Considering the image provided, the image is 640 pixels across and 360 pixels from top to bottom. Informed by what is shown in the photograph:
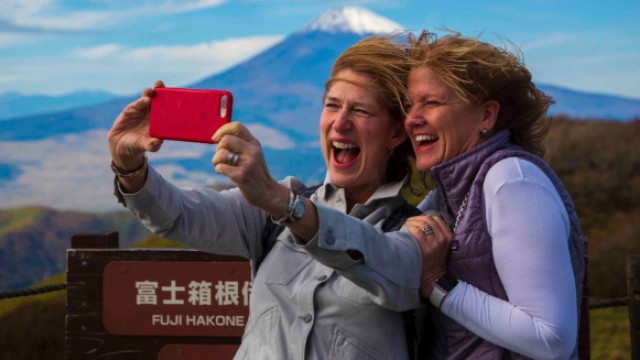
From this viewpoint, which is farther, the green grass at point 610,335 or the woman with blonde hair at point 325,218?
the green grass at point 610,335

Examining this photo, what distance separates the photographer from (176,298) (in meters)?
3.47

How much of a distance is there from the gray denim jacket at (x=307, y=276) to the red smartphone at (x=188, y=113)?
0.22 metres

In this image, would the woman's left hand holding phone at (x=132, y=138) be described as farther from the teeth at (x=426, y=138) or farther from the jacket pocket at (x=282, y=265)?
the teeth at (x=426, y=138)

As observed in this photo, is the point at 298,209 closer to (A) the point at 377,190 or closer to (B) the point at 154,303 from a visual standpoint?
(A) the point at 377,190

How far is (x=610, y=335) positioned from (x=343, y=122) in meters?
5.13

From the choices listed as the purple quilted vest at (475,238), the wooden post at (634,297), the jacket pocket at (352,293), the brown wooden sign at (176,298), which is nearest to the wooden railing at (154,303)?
the brown wooden sign at (176,298)

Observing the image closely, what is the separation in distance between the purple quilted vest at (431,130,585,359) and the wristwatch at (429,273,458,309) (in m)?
0.05

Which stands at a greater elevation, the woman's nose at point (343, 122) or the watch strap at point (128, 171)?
the woman's nose at point (343, 122)

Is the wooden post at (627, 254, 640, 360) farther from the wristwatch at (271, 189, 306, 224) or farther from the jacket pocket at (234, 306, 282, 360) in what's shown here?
the wristwatch at (271, 189, 306, 224)

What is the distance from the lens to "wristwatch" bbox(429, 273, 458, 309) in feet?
6.15

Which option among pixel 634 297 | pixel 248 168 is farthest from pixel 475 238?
pixel 634 297

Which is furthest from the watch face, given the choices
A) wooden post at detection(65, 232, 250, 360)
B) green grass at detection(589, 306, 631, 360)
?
green grass at detection(589, 306, 631, 360)

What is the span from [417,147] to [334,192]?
33 centimetres

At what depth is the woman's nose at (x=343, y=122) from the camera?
2.24m
